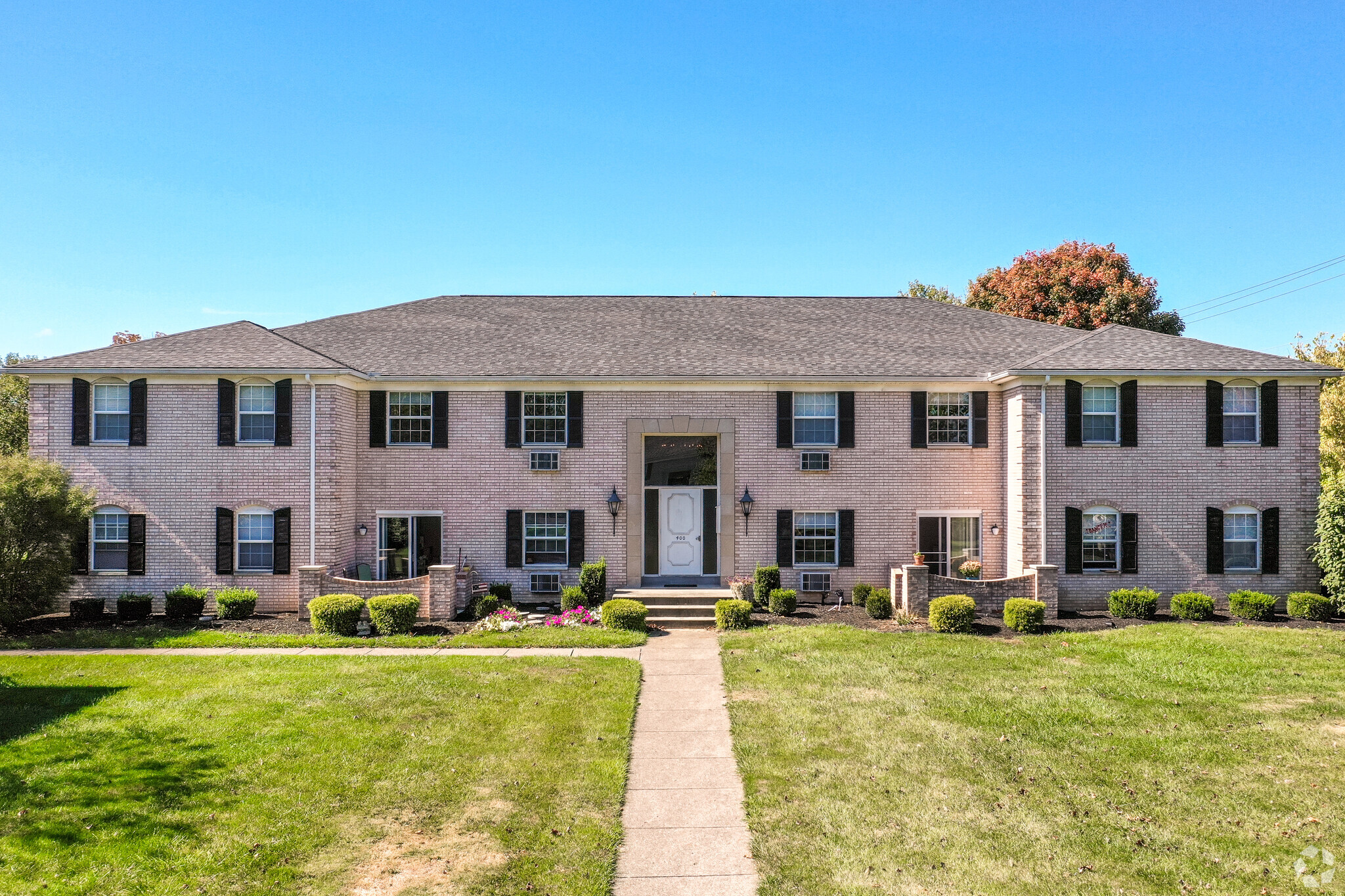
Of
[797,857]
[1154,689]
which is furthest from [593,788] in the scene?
[1154,689]

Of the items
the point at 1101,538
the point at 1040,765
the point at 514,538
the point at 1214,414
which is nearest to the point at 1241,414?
the point at 1214,414

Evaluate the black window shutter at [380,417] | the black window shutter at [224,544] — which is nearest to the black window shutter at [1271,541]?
the black window shutter at [380,417]

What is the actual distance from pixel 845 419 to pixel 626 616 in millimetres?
7198

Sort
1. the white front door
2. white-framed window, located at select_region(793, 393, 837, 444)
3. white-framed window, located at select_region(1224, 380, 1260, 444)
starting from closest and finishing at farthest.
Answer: white-framed window, located at select_region(1224, 380, 1260, 444) < white-framed window, located at select_region(793, 393, 837, 444) < the white front door

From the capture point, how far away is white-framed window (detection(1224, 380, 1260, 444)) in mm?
16234

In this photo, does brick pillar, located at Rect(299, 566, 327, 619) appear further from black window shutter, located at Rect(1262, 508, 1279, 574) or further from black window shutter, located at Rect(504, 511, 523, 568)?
black window shutter, located at Rect(1262, 508, 1279, 574)

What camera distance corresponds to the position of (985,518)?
17.1 m

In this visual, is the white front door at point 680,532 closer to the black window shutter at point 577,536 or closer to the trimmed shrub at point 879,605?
the black window shutter at point 577,536

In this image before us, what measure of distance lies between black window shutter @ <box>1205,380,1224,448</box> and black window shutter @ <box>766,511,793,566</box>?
974cm

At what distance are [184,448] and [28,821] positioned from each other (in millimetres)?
11481

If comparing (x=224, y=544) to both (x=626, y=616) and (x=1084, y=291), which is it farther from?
(x=1084, y=291)

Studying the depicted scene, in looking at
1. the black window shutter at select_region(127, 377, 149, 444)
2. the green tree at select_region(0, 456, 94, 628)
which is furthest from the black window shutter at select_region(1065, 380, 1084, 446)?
the green tree at select_region(0, 456, 94, 628)

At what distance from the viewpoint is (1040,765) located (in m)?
7.87

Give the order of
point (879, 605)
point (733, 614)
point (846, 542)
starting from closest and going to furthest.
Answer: point (733, 614) < point (879, 605) < point (846, 542)
